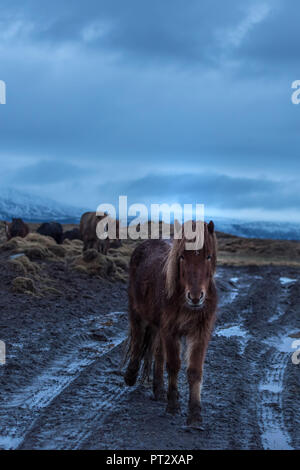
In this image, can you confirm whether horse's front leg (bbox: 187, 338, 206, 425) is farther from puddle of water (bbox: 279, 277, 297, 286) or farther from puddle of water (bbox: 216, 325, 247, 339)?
puddle of water (bbox: 279, 277, 297, 286)

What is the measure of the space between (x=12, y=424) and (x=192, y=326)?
2.17m

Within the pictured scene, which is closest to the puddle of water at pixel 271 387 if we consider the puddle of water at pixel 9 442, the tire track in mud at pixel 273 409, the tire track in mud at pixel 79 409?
the tire track in mud at pixel 273 409

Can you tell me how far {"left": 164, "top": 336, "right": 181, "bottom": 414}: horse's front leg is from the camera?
6.57 m

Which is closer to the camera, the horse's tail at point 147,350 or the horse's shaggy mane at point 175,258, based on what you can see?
the horse's shaggy mane at point 175,258

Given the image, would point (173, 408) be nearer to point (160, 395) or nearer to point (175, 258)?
point (160, 395)

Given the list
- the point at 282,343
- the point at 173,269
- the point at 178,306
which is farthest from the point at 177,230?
the point at 282,343

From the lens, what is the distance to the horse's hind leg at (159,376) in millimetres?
7359

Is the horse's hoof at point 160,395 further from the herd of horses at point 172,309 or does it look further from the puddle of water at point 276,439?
the puddle of water at point 276,439

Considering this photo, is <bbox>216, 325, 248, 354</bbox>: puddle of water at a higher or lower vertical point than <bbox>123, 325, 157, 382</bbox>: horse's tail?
lower

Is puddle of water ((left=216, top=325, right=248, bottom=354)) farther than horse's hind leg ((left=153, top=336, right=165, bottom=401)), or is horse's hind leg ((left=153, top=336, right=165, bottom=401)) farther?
puddle of water ((left=216, top=325, right=248, bottom=354))

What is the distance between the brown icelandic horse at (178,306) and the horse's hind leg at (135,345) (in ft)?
0.04

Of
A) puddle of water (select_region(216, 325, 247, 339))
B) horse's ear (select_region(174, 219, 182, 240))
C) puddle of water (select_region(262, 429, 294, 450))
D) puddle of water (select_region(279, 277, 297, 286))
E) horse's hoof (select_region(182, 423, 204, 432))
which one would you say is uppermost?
horse's ear (select_region(174, 219, 182, 240))

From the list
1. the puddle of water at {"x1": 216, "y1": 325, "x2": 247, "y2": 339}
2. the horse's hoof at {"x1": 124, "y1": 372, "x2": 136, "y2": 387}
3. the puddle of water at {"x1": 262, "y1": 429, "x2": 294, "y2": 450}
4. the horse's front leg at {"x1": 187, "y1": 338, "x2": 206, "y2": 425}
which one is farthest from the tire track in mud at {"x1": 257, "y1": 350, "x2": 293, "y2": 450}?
the puddle of water at {"x1": 216, "y1": 325, "x2": 247, "y2": 339}

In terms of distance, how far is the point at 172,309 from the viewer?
651 centimetres
